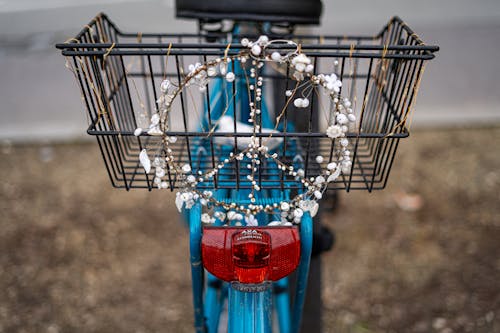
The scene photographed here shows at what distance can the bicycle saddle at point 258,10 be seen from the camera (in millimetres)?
1632

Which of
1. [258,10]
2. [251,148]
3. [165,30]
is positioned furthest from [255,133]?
[165,30]

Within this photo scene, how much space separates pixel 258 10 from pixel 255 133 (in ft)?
2.46

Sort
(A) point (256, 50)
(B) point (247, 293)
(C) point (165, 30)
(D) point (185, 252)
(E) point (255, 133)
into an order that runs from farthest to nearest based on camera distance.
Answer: (C) point (165, 30)
(D) point (185, 252)
(B) point (247, 293)
(E) point (255, 133)
(A) point (256, 50)

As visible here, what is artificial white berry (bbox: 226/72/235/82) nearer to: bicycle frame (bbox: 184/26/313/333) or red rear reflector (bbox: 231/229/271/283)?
bicycle frame (bbox: 184/26/313/333)

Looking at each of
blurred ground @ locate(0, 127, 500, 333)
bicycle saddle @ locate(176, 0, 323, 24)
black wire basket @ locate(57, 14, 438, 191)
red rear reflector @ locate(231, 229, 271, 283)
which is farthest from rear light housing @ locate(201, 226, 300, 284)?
blurred ground @ locate(0, 127, 500, 333)

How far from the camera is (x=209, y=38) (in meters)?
1.80

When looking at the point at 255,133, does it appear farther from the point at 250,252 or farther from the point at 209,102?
the point at 250,252

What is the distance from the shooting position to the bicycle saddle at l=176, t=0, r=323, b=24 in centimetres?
163

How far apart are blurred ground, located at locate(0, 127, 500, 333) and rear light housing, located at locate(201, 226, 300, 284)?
1320 mm

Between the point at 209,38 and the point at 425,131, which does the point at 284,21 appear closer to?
the point at 209,38

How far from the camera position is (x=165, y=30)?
18.9ft

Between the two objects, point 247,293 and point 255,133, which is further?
point 247,293

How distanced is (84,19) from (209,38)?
5.09 metres

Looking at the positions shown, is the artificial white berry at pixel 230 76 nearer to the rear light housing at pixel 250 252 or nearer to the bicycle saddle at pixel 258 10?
the rear light housing at pixel 250 252
